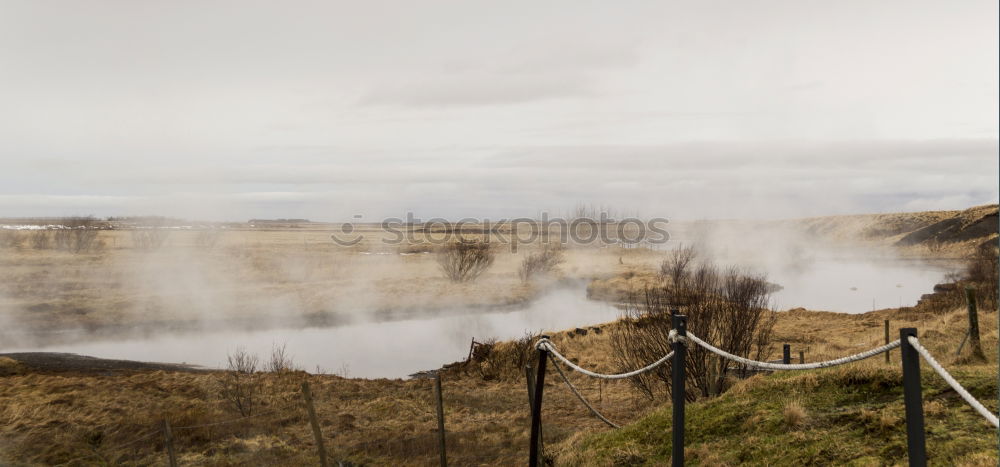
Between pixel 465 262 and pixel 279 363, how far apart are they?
94.9 feet

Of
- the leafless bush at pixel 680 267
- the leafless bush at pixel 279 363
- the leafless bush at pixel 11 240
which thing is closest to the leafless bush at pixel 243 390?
the leafless bush at pixel 279 363

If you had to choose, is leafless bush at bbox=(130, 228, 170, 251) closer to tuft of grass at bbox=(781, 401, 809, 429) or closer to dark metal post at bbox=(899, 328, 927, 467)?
tuft of grass at bbox=(781, 401, 809, 429)

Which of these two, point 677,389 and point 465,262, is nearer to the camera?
point 677,389

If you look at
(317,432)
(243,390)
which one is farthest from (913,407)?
(243,390)

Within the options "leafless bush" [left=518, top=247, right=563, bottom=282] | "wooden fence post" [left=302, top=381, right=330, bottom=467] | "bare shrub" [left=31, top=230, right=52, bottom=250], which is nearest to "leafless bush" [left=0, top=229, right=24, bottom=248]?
"bare shrub" [left=31, top=230, right=52, bottom=250]

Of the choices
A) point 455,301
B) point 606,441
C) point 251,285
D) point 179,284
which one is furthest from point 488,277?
point 606,441

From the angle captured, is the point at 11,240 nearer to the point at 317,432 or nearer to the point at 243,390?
the point at 243,390

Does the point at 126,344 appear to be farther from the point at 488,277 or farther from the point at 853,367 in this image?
the point at 853,367

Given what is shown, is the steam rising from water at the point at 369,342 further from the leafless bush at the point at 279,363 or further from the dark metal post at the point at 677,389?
the dark metal post at the point at 677,389

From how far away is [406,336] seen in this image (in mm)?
38500

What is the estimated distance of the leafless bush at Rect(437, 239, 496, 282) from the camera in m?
55.4

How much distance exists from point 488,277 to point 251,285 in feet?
71.1

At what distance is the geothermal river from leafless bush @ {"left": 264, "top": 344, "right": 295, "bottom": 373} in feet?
1.79

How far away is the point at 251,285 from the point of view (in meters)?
57.1
